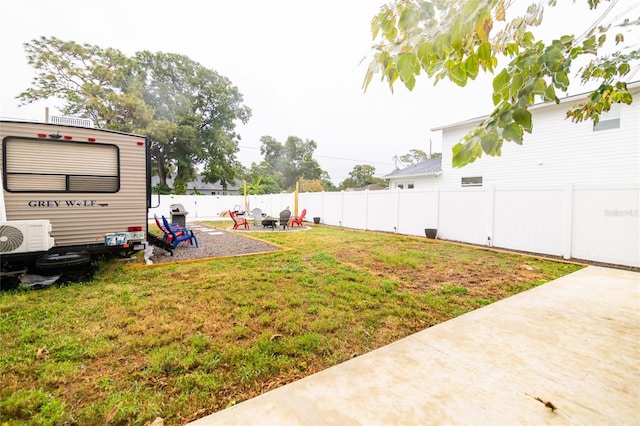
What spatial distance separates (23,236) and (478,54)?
5.83 m

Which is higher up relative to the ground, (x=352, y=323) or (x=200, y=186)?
(x=200, y=186)

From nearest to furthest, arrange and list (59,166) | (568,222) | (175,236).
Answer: (59,166) → (568,222) → (175,236)

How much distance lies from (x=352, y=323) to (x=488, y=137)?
8.06ft

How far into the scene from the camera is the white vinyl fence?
564 cm

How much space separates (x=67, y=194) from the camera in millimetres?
4746

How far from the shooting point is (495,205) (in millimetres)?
7691

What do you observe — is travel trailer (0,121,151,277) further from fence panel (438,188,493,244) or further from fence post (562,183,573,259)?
fence post (562,183,573,259)

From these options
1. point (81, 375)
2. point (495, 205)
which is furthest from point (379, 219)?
point (81, 375)

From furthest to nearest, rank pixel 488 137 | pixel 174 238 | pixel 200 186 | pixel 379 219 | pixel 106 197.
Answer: pixel 200 186, pixel 379 219, pixel 174 238, pixel 106 197, pixel 488 137

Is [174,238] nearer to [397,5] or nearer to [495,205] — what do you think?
[397,5]

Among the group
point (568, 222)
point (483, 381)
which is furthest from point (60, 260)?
point (568, 222)

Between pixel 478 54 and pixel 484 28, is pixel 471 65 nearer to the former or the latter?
pixel 478 54

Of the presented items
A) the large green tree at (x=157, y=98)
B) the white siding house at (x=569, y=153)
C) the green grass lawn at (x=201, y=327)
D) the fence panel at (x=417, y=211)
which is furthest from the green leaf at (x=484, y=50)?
the large green tree at (x=157, y=98)

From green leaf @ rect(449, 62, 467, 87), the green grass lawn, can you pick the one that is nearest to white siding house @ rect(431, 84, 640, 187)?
the green grass lawn
